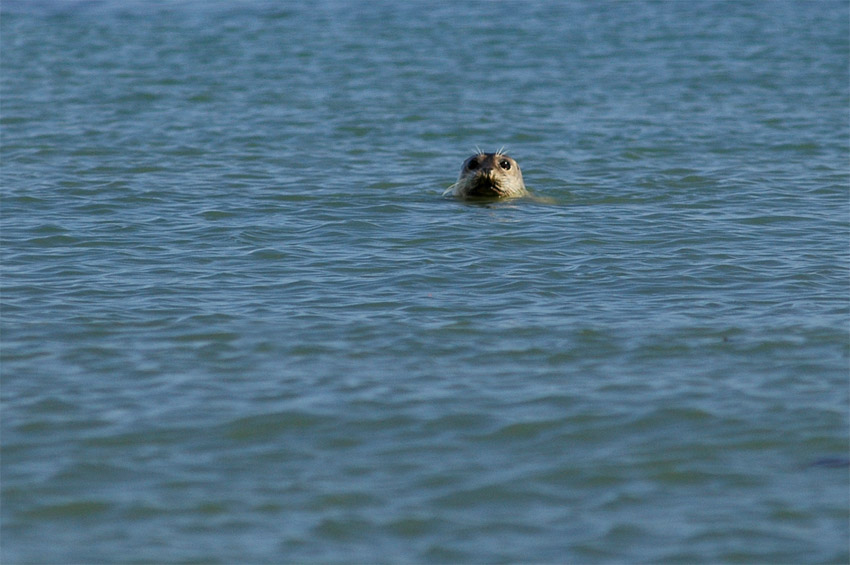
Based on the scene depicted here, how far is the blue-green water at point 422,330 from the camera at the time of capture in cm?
639

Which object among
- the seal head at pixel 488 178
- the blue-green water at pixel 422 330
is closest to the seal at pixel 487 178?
the seal head at pixel 488 178

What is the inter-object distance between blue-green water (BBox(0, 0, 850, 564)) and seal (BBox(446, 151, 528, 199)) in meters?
0.45

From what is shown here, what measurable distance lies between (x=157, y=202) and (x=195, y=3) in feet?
73.2

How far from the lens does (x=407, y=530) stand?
625 cm

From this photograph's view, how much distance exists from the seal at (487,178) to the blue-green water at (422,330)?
17.6 inches

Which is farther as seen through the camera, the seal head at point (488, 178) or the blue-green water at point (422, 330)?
the seal head at point (488, 178)

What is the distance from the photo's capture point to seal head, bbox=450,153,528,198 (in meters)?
14.7

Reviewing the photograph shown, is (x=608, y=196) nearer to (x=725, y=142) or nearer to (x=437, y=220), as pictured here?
(x=437, y=220)

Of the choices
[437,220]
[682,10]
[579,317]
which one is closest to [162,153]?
[437,220]

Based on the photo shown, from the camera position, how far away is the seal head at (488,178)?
14.7m

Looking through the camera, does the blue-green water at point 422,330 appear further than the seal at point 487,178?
No

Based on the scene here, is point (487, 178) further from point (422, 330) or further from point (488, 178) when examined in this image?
point (422, 330)

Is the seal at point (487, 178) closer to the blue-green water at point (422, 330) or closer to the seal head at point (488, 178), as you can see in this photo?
the seal head at point (488, 178)

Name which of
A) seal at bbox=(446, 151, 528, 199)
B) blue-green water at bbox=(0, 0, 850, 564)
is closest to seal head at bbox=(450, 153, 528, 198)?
seal at bbox=(446, 151, 528, 199)
